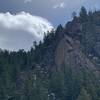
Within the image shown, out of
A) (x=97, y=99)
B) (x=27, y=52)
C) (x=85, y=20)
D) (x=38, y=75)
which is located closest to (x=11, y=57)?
(x=27, y=52)

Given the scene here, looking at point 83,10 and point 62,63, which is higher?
point 83,10

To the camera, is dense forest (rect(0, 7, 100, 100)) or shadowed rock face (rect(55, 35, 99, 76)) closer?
dense forest (rect(0, 7, 100, 100))

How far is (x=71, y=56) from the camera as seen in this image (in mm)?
148750

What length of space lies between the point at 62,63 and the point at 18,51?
33.7 m

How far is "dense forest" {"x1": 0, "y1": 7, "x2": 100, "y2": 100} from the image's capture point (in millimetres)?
112000

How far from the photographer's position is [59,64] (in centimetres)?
14750

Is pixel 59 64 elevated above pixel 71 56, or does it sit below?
below

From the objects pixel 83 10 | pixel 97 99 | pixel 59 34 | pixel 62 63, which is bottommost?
pixel 97 99

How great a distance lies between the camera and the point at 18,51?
6806 inches

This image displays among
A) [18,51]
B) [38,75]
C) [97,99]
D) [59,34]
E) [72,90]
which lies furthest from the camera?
[18,51]

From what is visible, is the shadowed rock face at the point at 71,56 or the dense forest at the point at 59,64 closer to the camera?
the dense forest at the point at 59,64

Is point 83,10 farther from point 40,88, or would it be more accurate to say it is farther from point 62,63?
point 40,88

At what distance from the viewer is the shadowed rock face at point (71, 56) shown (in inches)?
5679

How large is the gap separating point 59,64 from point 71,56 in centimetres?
611
